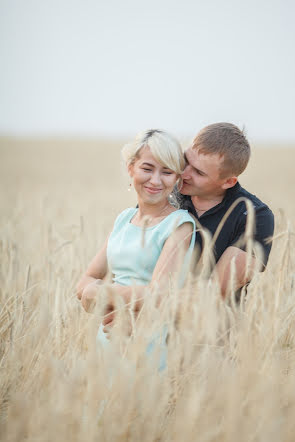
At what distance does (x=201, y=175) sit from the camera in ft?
7.55

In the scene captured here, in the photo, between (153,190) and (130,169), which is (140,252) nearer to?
(153,190)

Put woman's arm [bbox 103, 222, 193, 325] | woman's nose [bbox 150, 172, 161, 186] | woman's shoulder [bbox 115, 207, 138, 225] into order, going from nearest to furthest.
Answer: woman's arm [bbox 103, 222, 193, 325], woman's nose [bbox 150, 172, 161, 186], woman's shoulder [bbox 115, 207, 138, 225]

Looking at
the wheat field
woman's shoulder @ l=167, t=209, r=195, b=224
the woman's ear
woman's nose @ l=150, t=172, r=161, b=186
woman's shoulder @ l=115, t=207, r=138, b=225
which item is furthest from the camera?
woman's shoulder @ l=115, t=207, r=138, b=225

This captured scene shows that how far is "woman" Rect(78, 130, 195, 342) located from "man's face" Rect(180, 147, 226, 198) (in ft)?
0.37

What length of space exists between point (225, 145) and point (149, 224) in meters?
0.61

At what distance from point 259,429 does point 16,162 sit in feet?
75.8

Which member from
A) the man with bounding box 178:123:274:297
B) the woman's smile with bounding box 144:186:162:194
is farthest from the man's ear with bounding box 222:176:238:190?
the woman's smile with bounding box 144:186:162:194

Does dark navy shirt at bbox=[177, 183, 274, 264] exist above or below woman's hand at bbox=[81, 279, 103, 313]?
above

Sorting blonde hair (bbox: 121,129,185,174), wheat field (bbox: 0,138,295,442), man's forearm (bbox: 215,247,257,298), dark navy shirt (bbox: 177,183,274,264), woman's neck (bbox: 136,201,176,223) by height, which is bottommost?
wheat field (bbox: 0,138,295,442)

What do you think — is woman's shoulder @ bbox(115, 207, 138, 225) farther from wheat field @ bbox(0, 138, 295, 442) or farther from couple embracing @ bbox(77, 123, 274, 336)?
wheat field @ bbox(0, 138, 295, 442)

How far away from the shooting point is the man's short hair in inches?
89.6

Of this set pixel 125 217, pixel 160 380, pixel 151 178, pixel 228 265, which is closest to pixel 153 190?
pixel 151 178

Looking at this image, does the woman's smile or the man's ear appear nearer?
the woman's smile

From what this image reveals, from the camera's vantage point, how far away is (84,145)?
31.9 metres
